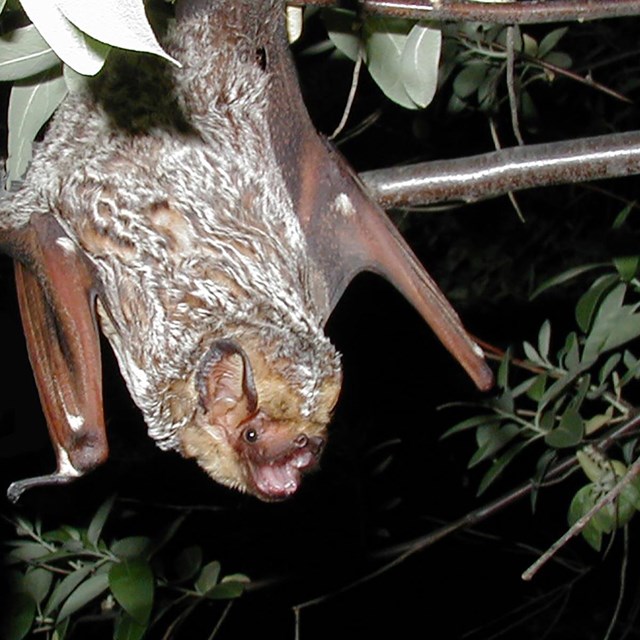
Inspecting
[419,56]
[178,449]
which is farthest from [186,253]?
[419,56]

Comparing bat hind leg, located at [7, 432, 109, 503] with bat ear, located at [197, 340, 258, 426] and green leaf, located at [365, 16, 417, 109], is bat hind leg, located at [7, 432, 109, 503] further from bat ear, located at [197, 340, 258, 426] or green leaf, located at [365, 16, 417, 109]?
green leaf, located at [365, 16, 417, 109]

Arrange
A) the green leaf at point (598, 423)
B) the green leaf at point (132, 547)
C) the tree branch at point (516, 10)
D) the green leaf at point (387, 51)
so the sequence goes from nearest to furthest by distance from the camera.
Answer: the tree branch at point (516, 10), the green leaf at point (387, 51), the green leaf at point (132, 547), the green leaf at point (598, 423)

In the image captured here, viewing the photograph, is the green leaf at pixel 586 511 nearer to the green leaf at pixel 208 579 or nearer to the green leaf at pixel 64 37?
the green leaf at pixel 208 579

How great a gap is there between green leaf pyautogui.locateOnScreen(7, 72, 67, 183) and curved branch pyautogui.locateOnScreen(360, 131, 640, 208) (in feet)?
3.54

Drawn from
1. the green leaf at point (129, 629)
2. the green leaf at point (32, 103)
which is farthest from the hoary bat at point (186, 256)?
the green leaf at point (129, 629)

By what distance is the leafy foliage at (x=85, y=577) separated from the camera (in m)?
3.55

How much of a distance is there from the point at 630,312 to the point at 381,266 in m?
1.27

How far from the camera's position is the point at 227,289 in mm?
2863

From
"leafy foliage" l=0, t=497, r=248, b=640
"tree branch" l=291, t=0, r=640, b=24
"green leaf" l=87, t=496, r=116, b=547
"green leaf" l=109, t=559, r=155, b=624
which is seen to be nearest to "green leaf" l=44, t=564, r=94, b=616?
"leafy foliage" l=0, t=497, r=248, b=640

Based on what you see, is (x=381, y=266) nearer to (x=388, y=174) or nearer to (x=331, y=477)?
(x=388, y=174)

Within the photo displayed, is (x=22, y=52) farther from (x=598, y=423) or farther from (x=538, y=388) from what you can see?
(x=598, y=423)

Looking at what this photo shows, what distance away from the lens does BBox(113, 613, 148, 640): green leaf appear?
140 inches

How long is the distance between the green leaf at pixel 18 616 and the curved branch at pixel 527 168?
2205mm

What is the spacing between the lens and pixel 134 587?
11.6ft
